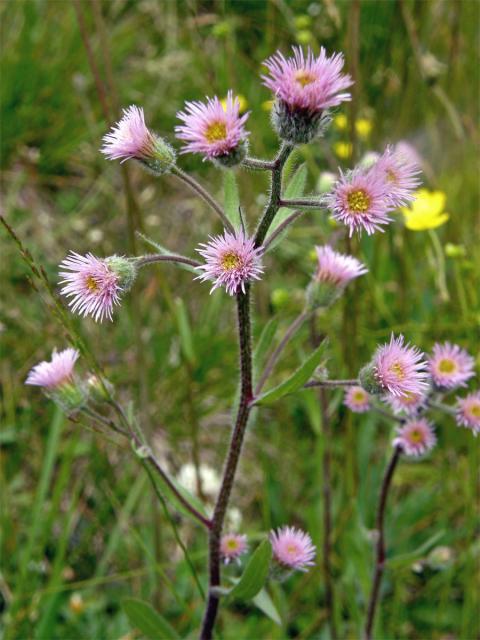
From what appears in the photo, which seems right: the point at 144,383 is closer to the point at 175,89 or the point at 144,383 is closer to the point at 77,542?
the point at 77,542

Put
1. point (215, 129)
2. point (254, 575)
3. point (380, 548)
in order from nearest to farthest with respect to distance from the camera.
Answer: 1. point (215, 129)
2. point (254, 575)
3. point (380, 548)

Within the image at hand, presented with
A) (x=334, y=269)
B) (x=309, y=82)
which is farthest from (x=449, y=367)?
(x=309, y=82)

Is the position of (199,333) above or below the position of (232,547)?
above

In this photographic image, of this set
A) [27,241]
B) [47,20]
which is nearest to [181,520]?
[27,241]

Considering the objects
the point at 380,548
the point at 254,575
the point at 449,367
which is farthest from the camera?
the point at 380,548

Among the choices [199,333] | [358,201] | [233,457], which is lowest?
[233,457]

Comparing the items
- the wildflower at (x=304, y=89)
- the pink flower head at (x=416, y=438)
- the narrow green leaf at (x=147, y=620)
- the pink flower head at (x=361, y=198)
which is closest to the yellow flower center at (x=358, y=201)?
the pink flower head at (x=361, y=198)

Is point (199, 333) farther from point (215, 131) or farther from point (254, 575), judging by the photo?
point (215, 131)
